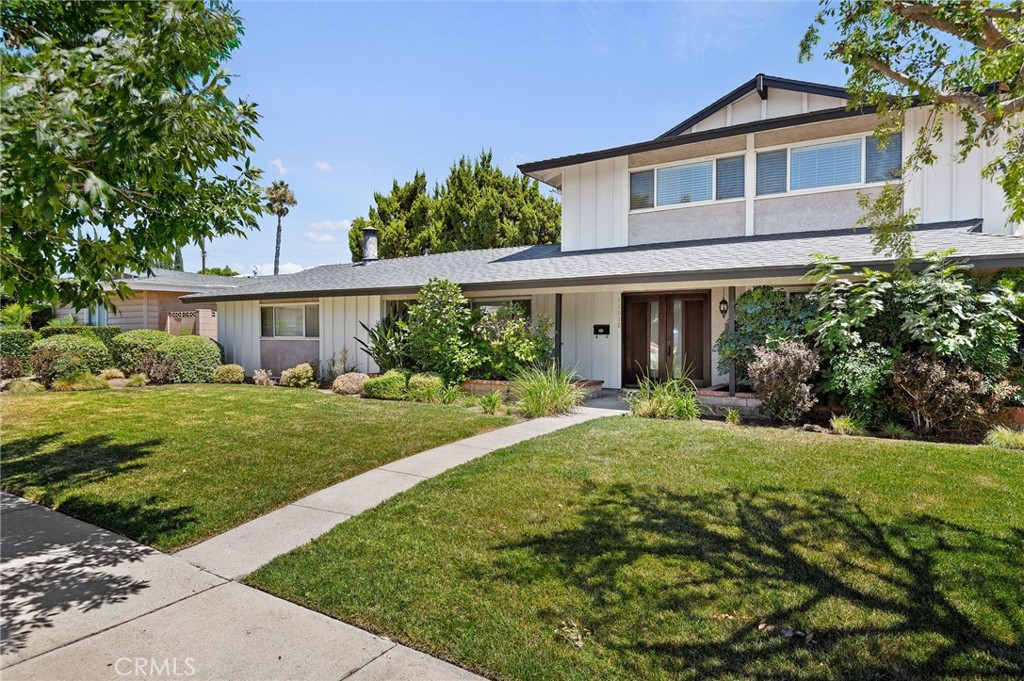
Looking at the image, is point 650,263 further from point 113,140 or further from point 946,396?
point 113,140

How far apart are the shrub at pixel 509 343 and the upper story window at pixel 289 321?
20.1 feet

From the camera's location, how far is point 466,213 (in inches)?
1000

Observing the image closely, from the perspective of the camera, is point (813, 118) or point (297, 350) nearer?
point (813, 118)

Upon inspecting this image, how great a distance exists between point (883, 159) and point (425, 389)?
10572 mm

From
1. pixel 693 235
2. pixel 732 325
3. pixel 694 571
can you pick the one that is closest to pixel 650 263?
pixel 732 325

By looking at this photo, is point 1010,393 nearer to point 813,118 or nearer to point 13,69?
point 813,118

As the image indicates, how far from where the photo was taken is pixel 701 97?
14.0 m

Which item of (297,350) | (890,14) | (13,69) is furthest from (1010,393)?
(297,350)

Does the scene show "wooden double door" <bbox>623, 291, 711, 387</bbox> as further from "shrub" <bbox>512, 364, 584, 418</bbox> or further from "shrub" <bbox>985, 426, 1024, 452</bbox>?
"shrub" <bbox>985, 426, 1024, 452</bbox>

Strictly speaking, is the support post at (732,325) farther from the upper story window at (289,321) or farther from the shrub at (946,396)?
the upper story window at (289,321)

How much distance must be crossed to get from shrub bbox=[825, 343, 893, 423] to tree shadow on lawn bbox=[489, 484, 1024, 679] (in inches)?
168

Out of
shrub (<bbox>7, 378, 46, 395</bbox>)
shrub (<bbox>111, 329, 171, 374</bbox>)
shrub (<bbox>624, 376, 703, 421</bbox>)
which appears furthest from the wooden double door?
shrub (<bbox>7, 378, 46, 395</bbox>)

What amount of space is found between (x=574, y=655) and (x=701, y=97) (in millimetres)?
14237

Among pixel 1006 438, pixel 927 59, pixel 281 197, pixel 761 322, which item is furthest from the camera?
pixel 281 197
